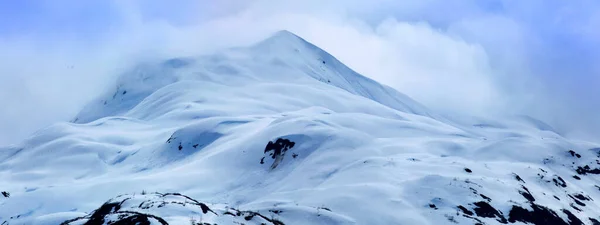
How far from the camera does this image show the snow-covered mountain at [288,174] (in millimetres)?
36719

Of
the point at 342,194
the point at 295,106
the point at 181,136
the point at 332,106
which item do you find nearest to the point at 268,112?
the point at 295,106

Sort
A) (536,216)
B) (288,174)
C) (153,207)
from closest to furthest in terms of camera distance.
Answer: (153,207)
(536,216)
(288,174)

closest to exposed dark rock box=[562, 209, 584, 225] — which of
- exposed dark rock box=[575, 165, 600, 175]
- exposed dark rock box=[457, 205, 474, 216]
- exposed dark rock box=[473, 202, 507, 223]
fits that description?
exposed dark rock box=[473, 202, 507, 223]

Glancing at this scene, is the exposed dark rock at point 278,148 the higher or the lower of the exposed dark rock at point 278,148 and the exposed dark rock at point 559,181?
the higher

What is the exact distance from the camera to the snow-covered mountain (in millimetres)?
36719

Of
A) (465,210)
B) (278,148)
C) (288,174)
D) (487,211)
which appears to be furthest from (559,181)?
(278,148)

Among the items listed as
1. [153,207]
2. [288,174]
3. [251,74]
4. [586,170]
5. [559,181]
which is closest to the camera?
[153,207]

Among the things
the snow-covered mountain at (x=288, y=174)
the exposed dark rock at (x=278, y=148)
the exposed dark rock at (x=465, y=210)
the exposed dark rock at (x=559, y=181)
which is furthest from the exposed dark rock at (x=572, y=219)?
the exposed dark rock at (x=278, y=148)

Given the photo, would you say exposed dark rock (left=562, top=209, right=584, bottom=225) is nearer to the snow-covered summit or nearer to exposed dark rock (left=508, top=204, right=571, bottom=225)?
exposed dark rock (left=508, top=204, right=571, bottom=225)

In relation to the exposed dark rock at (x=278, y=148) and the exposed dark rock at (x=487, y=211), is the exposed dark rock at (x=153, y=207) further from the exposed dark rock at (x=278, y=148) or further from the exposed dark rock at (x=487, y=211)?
the exposed dark rock at (x=278, y=148)

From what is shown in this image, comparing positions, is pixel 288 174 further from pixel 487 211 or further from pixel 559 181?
pixel 559 181

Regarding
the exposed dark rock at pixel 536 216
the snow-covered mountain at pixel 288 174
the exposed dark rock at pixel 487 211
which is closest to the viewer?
the snow-covered mountain at pixel 288 174

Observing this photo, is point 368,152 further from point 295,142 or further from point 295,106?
point 295,106

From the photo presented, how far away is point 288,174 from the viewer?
52094 mm
